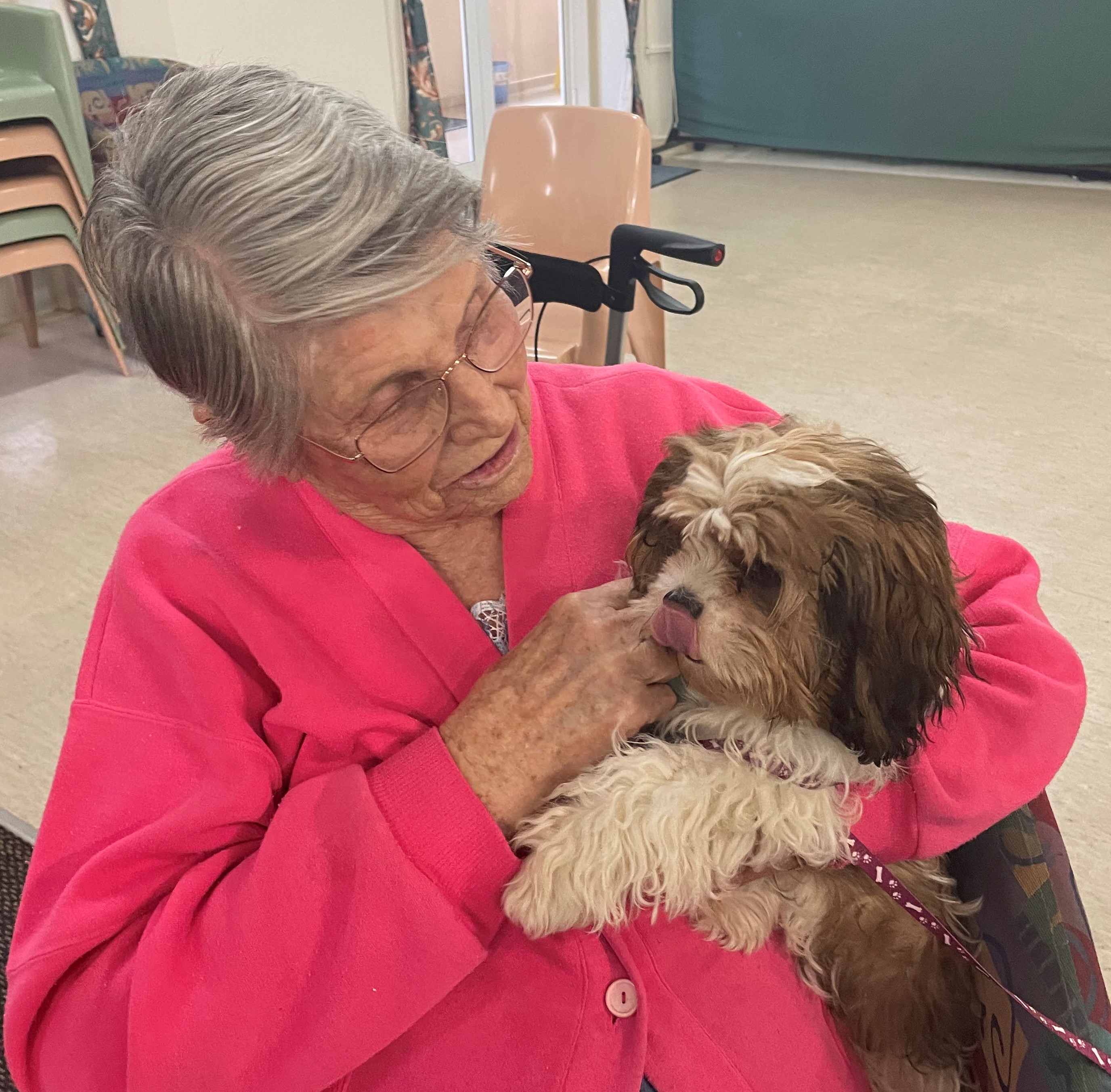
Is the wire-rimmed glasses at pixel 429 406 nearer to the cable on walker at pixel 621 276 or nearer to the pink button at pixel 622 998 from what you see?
the pink button at pixel 622 998

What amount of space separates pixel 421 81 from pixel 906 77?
3.50 meters

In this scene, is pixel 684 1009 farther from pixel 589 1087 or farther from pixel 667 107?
pixel 667 107

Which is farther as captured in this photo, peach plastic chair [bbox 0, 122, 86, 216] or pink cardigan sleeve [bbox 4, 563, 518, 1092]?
peach plastic chair [bbox 0, 122, 86, 216]

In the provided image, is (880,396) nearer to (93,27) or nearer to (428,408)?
(428,408)

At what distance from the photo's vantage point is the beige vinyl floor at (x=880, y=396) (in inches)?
99.1

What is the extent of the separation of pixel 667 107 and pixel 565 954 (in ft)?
27.4

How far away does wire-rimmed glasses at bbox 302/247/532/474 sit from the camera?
3.42 feet

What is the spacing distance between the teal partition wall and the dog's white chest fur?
273 inches

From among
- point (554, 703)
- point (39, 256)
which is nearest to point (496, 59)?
point (39, 256)

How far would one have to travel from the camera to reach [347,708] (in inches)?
44.0

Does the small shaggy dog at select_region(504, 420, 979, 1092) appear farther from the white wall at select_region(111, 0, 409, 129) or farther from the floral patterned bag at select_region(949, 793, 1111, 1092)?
the white wall at select_region(111, 0, 409, 129)

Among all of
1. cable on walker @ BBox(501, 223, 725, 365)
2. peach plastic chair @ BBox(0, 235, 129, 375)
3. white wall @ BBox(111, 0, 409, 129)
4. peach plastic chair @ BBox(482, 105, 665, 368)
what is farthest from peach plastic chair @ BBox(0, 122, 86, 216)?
cable on walker @ BBox(501, 223, 725, 365)

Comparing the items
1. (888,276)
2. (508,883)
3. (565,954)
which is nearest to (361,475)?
(508,883)

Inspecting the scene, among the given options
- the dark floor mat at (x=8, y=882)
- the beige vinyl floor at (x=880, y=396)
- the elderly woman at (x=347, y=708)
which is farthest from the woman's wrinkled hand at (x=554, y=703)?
the dark floor mat at (x=8, y=882)
